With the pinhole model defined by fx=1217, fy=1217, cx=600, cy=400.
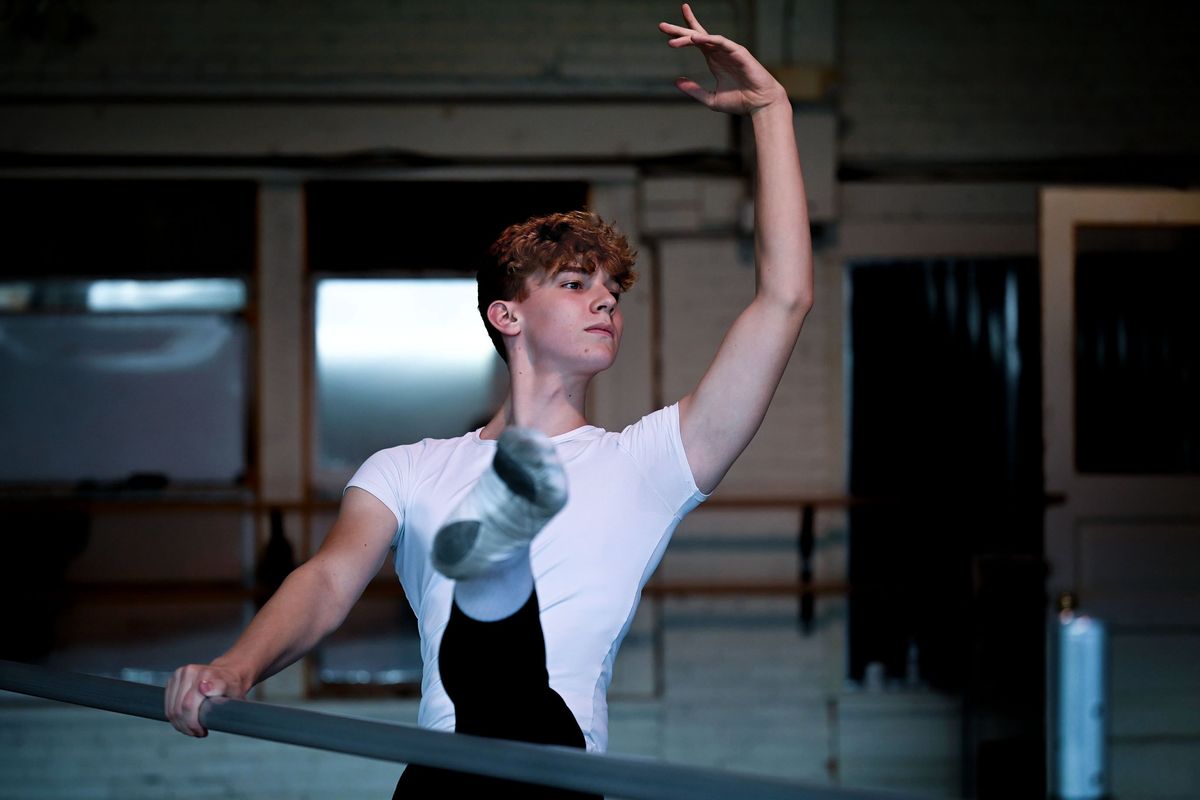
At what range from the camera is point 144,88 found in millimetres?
3791

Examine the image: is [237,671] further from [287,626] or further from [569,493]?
[569,493]

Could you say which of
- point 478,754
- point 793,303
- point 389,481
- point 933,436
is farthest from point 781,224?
point 933,436

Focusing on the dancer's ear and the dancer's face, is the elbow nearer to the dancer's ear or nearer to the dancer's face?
the dancer's face

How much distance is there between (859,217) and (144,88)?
2295 millimetres

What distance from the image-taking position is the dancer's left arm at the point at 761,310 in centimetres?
132

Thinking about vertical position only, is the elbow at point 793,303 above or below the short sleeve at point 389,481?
above

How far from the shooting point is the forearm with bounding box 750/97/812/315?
1330mm

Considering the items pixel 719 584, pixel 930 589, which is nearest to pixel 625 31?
pixel 719 584

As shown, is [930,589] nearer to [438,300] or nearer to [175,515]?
[438,300]

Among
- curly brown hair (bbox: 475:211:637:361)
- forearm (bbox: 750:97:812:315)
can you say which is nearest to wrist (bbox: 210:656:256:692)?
curly brown hair (bbox: 475:211:637:361)

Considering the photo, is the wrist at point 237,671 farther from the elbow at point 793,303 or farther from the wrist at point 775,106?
the wrist at point 775,106

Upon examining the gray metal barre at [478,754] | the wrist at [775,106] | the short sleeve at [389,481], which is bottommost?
the gray metal barre at [478,754]

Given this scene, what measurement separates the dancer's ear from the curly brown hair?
1 cm

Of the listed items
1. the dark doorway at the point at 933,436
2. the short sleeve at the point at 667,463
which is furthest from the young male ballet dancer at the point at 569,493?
the dark doorway at the point at 933,436
